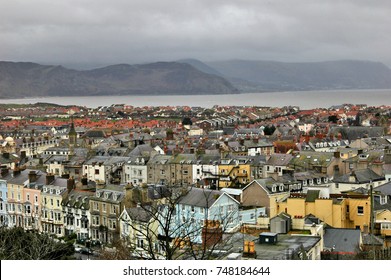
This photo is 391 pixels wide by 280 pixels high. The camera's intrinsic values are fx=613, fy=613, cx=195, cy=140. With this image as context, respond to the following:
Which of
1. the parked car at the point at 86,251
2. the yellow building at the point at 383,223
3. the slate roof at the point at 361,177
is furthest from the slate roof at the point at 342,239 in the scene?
the slate roof at the point at 361,177

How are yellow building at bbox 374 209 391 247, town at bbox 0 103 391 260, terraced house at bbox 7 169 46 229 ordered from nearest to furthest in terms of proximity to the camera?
town at bbox 0 103 391 260 < yellow building at bbox 374 209 391 247 < terraced house at bbox 7 169 46 229

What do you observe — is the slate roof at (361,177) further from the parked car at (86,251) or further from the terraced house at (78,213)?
the parked car at (86,251)

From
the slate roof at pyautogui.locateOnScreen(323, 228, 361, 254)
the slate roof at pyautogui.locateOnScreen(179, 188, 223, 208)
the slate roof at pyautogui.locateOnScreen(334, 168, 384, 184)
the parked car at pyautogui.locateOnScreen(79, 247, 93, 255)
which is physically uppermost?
the slate roof at pyautogui.locateOnScreen(179, 188, 223, 208)

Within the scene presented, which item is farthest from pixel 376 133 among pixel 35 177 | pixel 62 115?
pixel 62 115

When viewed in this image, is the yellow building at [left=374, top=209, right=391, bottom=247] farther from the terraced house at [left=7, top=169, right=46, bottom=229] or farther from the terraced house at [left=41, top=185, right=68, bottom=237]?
the terraced house at [left=7, top=169, right=46, bottom=229]

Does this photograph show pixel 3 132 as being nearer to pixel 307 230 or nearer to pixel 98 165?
pixel 98 165

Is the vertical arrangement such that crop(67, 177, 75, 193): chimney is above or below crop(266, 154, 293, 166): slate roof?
below

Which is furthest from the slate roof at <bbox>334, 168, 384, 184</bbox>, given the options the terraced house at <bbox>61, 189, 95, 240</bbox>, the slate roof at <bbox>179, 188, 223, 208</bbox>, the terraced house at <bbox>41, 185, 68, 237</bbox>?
the terraced house at <bbox>41, 185, 68, 237</bbox>
